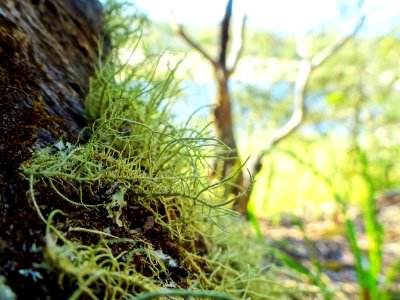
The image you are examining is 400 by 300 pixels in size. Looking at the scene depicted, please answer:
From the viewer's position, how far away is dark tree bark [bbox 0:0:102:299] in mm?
310

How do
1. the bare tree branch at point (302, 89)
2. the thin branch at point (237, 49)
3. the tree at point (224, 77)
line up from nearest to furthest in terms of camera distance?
1. the tree at point (224, 77)
2. the thin branch at point (237, 49)
3. the bare tree branch at point (302, 89)

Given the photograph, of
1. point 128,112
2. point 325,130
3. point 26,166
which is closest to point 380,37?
point 325,130

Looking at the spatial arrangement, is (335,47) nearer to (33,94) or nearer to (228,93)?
(228,93)

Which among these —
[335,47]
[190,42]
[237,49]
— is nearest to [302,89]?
[335,47]

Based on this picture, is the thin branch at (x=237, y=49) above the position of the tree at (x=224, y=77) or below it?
above

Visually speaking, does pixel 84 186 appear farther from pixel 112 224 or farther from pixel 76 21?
pixel 76 21

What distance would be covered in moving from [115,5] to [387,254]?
1.79 meters

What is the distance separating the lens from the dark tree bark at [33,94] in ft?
1.02

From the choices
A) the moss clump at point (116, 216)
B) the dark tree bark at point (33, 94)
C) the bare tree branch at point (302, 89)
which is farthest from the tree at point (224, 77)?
the moss clump at point (116, 216)

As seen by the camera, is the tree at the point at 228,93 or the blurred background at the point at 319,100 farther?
the blurred background at the point at 319,100

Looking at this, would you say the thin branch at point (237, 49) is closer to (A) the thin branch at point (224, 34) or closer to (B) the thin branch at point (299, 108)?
(A) the thin branch at point (224, 34)

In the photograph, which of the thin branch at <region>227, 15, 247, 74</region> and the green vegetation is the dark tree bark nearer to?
the green vegetation

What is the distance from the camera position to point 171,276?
0.43 meters

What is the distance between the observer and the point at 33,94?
499 mm
